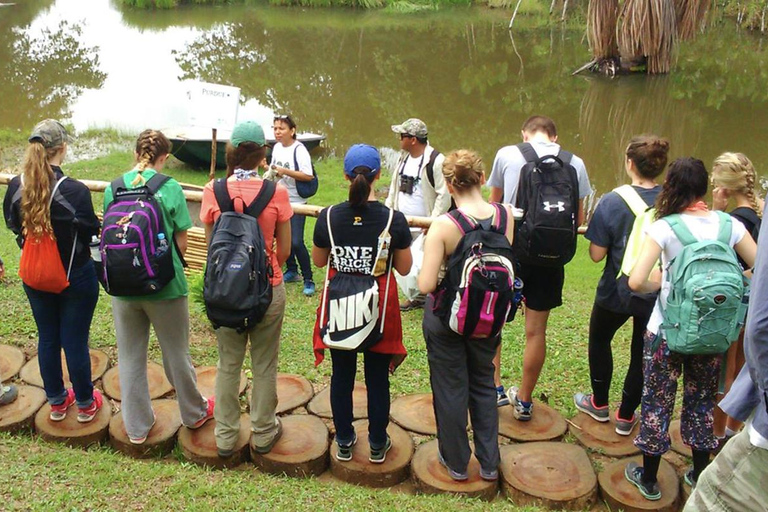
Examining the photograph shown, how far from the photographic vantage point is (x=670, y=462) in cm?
377

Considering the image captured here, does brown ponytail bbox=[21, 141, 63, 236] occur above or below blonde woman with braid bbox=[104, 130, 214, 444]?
above

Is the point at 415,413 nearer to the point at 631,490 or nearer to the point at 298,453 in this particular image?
the point at 298,453

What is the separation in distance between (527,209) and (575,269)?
4.20 m

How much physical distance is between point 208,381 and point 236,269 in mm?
1504

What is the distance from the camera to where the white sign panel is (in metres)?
7.57

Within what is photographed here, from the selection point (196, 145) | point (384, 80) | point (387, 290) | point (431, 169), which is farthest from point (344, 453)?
point (384, 80)

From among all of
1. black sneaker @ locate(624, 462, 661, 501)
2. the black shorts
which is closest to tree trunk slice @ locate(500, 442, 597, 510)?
black sneaker @ locate(624, 462, 661, 501)

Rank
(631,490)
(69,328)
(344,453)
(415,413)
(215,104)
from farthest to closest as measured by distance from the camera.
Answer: (215,104) < (415,413) < (69,328) < (344,453) < (631,490)

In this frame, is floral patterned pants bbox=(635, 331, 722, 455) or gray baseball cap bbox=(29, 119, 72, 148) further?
gray baseball cap bbox=(29, 119, 72, 148)

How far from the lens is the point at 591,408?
4.13m

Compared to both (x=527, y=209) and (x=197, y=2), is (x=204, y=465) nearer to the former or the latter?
(x=527, y=209)

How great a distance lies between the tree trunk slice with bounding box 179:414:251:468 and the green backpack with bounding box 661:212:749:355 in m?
2.24

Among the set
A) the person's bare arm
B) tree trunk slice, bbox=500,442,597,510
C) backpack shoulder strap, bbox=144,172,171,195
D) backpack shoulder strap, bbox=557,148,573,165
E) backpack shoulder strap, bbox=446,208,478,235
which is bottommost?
tree trunk slice, bbox=500,442,597,510

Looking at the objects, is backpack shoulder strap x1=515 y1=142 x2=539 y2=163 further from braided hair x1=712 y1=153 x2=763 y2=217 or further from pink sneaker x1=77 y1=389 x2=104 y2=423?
pink sneaker x1=77 y1=389 x2=104 y2=423
